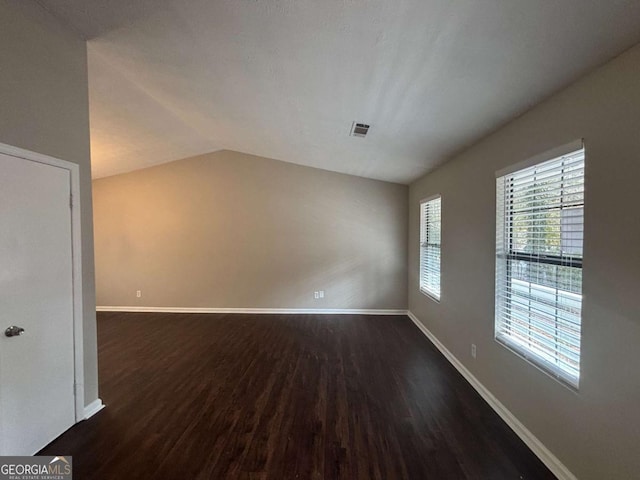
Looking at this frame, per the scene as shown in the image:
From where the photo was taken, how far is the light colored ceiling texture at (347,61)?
4.23 ft

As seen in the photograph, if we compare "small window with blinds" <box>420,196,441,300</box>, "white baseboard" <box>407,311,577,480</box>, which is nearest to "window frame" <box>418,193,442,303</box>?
"small window with blinds" <box>420,196,441,300</box>

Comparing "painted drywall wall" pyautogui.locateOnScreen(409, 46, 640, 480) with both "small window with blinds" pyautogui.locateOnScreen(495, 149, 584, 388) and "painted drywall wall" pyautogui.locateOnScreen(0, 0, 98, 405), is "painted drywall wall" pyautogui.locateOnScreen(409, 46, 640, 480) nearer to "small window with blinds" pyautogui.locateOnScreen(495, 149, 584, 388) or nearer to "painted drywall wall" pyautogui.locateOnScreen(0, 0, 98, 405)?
"small window with blinds" pyautogui.locateOnScreen(495, 149, 584, 388)

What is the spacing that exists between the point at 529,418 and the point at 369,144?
2.95 metres

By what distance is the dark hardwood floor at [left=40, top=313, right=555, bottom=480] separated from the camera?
1.73 m

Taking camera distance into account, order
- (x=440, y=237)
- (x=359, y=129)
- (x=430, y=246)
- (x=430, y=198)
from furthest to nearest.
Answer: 1. (x=430, y=246)
2. (x=430, y=198)
3. (x=440, y=237)
4. (x=359, y=129)

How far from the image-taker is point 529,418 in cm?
193

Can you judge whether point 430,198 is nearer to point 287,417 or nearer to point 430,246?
point 430,246

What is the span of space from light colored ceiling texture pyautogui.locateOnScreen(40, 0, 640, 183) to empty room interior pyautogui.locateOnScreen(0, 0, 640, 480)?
0.05 ft

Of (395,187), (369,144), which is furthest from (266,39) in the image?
(395,187)

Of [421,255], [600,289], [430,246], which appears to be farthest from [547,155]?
[421,255]

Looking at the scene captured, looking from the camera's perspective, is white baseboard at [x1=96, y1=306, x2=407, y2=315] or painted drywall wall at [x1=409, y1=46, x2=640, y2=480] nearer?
painted drywall wall at [x1=409, y1=46, x2=640, y2=480]

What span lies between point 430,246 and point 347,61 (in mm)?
3120

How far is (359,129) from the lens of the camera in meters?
2.91

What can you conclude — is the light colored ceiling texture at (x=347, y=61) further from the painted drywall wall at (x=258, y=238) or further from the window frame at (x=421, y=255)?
the painted drywall wall at (x=258, y=238)
